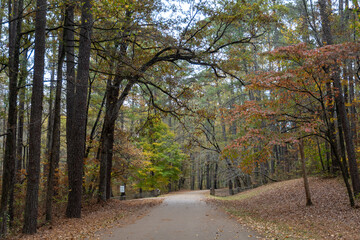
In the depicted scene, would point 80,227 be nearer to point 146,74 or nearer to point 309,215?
point 146,74

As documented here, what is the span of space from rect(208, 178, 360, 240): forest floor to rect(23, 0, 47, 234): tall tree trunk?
628 centimetres

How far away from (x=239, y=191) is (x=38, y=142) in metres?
20.2

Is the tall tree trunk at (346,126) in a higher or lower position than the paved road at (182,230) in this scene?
higher

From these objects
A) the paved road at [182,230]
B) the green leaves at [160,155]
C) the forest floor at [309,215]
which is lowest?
the forest floor at [309,215]

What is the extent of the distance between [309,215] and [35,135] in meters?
9.80

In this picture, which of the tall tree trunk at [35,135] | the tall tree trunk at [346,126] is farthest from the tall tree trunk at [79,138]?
the tall tree trunk at [346,126]

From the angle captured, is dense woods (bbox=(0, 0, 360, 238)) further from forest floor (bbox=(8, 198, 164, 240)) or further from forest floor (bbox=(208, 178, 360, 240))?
forest floor (bbox=(208, 178, 360, 240))

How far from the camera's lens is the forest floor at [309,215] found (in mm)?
7070

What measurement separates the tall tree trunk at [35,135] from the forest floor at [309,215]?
628cm

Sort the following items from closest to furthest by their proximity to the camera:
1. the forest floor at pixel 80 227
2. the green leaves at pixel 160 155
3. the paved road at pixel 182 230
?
the paved road at pixel 182 230, the forest floor at pixel 80 227, the green leaves at pixel 160 155

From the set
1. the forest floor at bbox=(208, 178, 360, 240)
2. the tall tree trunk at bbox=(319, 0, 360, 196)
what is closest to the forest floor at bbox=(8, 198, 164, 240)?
the forest floor at bbox=(208, 178, 360, 240)

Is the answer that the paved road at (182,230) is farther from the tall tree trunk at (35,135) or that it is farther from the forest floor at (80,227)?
the tall tree trunk at (35,135)

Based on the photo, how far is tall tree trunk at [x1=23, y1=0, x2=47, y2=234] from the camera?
25.5 ft

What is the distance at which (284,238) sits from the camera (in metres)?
6.20
